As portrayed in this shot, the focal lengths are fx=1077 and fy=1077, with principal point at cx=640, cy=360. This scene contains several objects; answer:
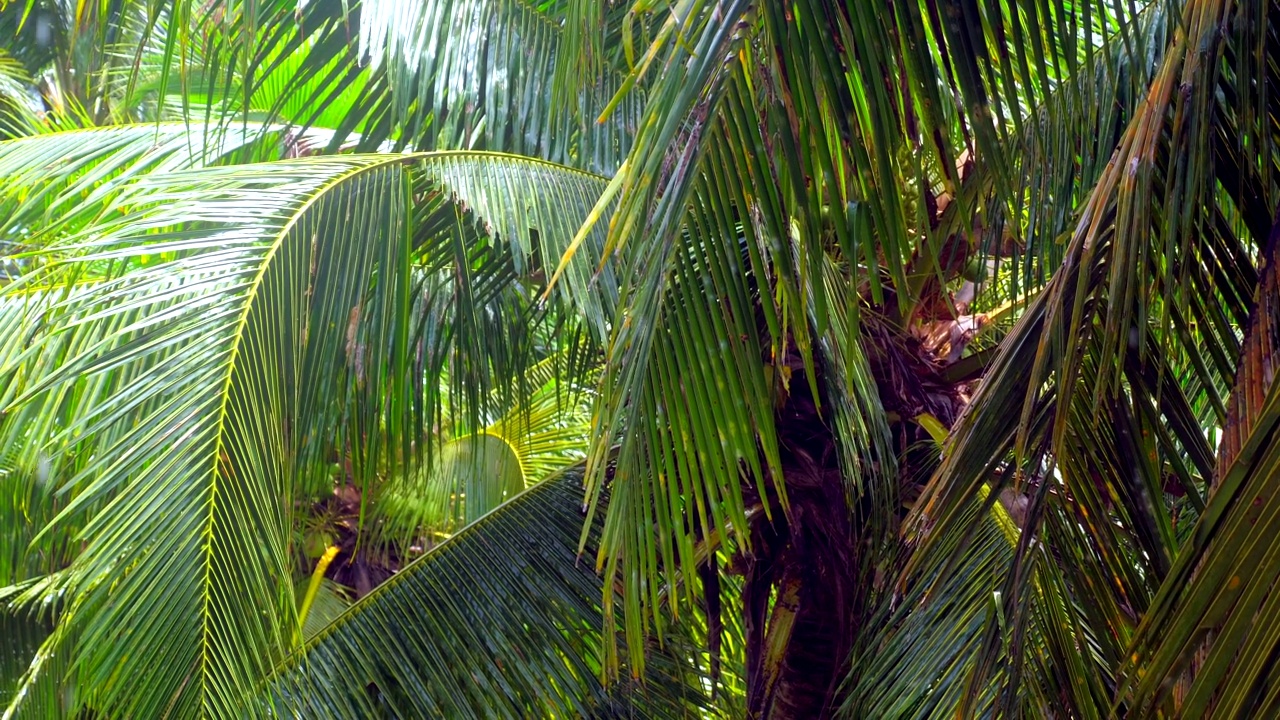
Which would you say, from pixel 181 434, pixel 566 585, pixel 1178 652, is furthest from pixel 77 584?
pixel 1178 652

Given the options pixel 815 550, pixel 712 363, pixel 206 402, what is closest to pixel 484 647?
pixel 815 550

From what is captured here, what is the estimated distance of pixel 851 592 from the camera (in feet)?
6.73

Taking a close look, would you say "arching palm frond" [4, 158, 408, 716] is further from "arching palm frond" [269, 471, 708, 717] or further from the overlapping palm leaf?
the overlapping palm leaf

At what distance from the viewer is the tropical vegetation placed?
0.96 metres

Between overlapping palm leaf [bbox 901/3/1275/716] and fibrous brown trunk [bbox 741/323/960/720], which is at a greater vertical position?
overlapping palm leaf [bbox 901/3/1275/716]

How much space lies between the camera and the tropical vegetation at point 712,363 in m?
0.96

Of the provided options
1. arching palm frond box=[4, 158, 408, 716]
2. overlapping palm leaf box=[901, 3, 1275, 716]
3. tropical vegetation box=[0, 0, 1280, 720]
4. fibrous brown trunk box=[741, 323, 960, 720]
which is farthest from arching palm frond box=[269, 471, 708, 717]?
overlapping palm leaf box=[901, 3, 1275, 716]

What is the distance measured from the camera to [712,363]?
3.79 feet

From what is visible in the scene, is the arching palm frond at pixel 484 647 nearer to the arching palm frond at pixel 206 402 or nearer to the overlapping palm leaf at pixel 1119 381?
the arching palm frond at pixel 206 402

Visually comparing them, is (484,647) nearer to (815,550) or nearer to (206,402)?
(815,550)

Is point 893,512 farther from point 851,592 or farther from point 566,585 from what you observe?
point 566,585

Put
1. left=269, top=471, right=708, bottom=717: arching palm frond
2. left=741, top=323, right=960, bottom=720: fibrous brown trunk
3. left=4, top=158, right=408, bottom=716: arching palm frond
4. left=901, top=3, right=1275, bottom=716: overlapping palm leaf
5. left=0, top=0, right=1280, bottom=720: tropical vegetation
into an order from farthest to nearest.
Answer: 1. left=741, top=323, right=960, bottom=720: fibrous brown trunk
2. left=269, top=471, right=708, bottom=717: arching palm frond
3. left=4, top=158, right=408, bottom=716: arching palm frond
4. left=901, top=3, right=1275, bottom=716: overlapping palm leaf
5. left=0, top=0, right=1280, bottom=720: tropical vegetation

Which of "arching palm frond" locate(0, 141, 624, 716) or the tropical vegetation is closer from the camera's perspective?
the tropical vegetation

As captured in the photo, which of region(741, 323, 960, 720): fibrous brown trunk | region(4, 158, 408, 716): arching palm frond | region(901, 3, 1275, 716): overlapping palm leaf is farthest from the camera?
region(741, 323, 960, 720): fibrous brown trunk
